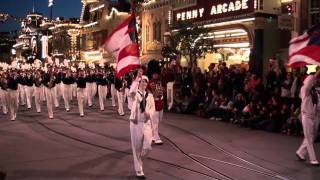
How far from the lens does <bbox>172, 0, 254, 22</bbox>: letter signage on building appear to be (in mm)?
27109

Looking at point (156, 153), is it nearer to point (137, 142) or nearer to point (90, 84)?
point (137, 142)

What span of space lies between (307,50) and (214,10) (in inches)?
782

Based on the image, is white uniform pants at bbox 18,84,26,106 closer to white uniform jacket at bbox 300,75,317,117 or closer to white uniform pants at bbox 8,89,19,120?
white uniform pants at bbox 8,89,19,120

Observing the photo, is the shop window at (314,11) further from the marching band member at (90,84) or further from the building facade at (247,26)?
the marching band member at (90,84)

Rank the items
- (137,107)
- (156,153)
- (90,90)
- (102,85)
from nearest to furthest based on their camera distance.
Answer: (137,107) < (156,153) < (102,85) < (90,90)

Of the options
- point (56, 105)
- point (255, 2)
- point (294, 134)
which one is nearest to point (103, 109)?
point (56, 105)

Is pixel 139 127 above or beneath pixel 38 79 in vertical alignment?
beneath

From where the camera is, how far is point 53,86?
2194 cm

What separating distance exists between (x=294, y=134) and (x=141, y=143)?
713 centimetres

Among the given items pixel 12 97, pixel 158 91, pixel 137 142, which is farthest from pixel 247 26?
pixel 137 142

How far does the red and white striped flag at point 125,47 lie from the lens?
33.3ft

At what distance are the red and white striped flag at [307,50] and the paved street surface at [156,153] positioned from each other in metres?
2.31

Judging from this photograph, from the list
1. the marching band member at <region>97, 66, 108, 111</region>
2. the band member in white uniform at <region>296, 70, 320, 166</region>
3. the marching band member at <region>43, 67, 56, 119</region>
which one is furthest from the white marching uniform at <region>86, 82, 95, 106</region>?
the band member in white uniform at <region>296, 70, 320, 166</region>

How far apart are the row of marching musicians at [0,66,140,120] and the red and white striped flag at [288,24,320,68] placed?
1005 cm
